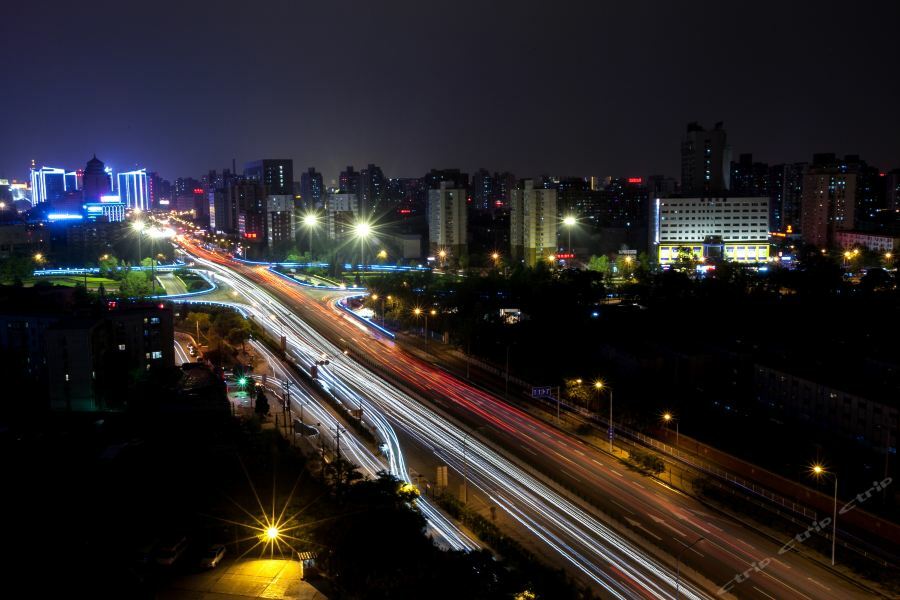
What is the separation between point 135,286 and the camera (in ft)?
72.9

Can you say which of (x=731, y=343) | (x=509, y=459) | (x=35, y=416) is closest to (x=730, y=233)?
(x=731, y=343)

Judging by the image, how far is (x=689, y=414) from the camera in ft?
36.7

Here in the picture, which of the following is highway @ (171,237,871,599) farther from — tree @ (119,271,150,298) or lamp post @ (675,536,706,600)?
tree @ (119,271,150,298)

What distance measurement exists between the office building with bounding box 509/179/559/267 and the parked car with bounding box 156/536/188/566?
914 inches

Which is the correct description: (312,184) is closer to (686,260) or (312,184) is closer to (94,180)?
(94,180)

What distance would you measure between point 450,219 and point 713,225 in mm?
10698

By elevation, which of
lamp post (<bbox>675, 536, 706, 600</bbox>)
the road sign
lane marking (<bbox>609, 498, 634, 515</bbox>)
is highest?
the road sign

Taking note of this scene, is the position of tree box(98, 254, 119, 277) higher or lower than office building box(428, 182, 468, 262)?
lower

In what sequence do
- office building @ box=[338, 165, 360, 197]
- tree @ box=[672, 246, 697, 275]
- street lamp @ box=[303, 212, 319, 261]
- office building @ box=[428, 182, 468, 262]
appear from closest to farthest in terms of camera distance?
tree @ box=[672, 246, 697, 275] → office building @ box=[428, 182, 468, 262] → street lamp @ box=[303, 212, 319, 261] → office building @ box=[338, 165, 360, 197]

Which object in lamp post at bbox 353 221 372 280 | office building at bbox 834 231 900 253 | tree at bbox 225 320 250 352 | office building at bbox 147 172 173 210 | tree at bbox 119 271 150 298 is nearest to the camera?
tree at bbox 225 320 250 352

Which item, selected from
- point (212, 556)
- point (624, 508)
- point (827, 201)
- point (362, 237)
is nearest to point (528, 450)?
point (624, 508)

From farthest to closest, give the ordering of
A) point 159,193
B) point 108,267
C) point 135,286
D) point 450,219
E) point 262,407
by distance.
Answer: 1. point 159,193
2. point 450,219
3. point 108,267
4. point 135,286
5. point 262,407

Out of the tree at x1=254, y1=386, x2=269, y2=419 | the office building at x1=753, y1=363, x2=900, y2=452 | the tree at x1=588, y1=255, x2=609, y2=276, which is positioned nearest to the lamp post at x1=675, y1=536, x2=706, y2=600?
the office building at x1=753, y1=363, x2=900, y2=452

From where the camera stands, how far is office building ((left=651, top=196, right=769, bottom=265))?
31.1 metres
